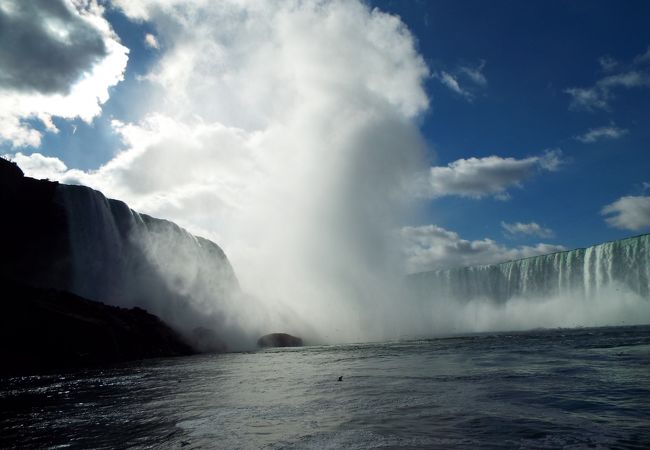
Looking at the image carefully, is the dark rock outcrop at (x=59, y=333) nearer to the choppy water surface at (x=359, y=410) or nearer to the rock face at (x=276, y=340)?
the choppy water surface at (x=359, y=410)

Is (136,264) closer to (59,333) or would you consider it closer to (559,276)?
(59,333)

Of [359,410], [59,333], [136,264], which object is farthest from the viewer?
[136,264]

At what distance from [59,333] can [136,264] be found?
1681 centimetres

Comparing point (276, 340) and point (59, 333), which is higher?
point (59, 333)

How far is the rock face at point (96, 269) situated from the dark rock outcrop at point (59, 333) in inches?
2.6

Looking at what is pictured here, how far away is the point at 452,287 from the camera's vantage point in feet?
232

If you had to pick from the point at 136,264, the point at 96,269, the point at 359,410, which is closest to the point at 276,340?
the point at 136,264

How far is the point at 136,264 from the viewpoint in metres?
40.0

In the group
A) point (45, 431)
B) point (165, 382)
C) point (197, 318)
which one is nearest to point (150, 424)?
point (45, 431)

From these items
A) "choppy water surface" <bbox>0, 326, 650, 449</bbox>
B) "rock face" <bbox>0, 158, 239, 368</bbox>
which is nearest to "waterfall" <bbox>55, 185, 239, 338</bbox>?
"rock face" <bbox>0, 158, 239, 368</bbox>

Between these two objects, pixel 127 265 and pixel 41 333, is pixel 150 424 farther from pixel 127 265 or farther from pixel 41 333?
pixel 127 265

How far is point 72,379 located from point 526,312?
55926mm

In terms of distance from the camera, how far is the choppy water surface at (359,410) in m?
6.27

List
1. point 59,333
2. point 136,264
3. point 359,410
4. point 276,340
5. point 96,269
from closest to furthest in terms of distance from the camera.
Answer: point 359,410 → point 59,333 → point 96,269 → point 136,264 → point 276,340
